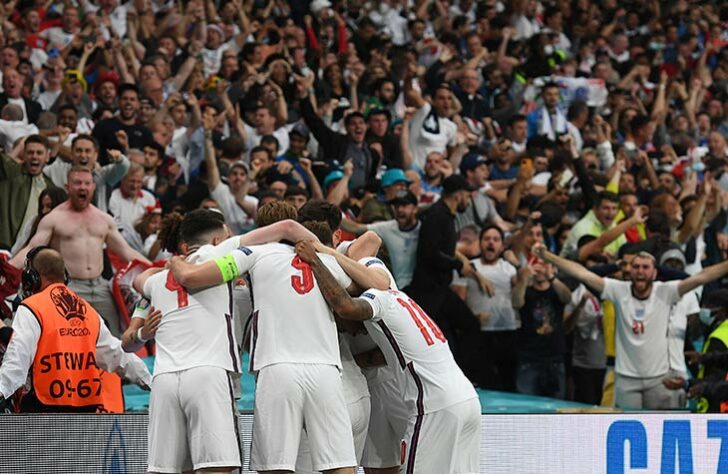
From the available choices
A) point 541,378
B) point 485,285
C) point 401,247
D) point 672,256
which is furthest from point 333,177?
point 672,256

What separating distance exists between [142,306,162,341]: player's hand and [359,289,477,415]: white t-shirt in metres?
1.17

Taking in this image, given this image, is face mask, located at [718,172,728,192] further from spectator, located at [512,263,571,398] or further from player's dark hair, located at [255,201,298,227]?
player's dark hair, located at [255,201,298,227]

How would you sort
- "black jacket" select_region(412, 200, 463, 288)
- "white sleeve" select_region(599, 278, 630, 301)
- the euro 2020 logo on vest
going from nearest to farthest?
the euro 2020 logo on vest
"white sleeve" select_region(599, 278, 630, 301)
"black jacket" select_region(412, 200, 463, 288)

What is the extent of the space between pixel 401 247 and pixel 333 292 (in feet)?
19.2

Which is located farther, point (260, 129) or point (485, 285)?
point (260, 129)

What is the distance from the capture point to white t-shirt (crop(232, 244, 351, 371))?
7.74 meters

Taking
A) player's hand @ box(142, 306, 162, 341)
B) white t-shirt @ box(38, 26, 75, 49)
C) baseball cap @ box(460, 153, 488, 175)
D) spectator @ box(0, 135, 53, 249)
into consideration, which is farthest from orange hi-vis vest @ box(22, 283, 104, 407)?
white t-shirt @ box(38, 26, 75, 49)

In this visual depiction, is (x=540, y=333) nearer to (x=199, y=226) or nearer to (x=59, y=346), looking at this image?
(x=59, y=346)

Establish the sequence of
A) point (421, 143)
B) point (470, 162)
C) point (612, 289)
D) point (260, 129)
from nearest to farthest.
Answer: point (612, 289) → point (470, 162) → point (260, 129) → point (421, 143)

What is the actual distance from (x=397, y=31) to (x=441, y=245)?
9528mm

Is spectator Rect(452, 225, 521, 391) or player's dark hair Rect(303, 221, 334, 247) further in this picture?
spectator Rect(452, 225, 521, 391)

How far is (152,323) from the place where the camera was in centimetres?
796

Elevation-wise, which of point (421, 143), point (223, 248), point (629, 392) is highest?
point (421, 143)

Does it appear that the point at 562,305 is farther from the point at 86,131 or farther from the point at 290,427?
the point at 290,427
